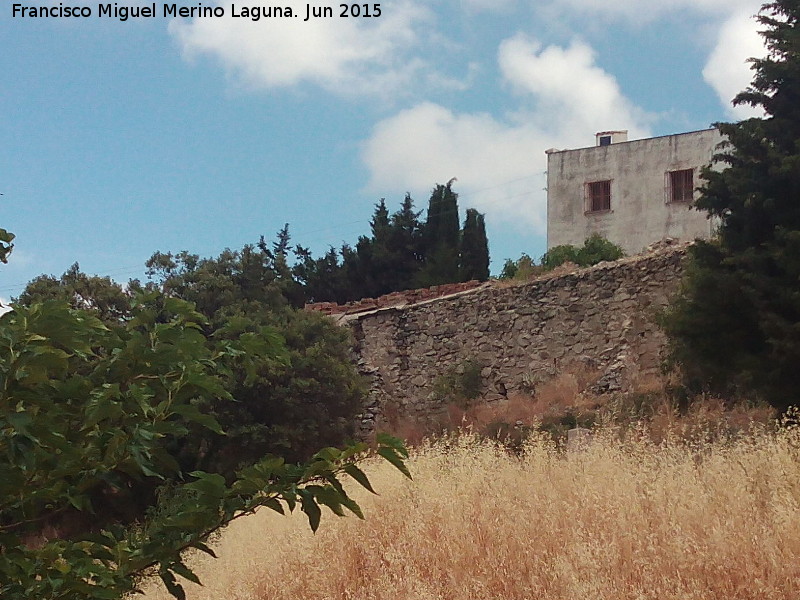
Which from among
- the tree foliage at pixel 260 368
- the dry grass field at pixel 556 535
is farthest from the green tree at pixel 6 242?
the tree foliage at pixel 260 368

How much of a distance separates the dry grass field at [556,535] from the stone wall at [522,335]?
8.04m

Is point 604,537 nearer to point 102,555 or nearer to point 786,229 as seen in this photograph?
point 102,555

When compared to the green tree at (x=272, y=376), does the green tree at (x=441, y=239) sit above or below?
above

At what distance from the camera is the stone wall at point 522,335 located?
50.6ft

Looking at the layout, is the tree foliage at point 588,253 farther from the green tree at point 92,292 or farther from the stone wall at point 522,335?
the green tree at point 92,292

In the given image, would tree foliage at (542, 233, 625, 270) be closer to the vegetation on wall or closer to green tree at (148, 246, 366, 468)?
the vegetation on wall

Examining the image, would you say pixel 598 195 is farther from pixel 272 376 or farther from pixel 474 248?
pixel 272 376

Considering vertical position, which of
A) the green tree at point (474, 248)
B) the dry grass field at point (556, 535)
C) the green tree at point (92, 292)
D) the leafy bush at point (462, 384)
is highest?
the green tree at point (474, 248)

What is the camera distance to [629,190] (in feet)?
81.3

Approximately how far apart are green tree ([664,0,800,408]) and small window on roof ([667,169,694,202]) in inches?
514

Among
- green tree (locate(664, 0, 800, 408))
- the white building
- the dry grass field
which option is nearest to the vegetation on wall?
the white building

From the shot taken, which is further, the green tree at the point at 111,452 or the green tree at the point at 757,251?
the green tree at the point at 757,251

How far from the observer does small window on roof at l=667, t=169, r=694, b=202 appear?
78.4 feet

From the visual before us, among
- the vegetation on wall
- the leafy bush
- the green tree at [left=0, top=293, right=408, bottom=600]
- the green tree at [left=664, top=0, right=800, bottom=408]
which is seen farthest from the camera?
the vegetation on wall
